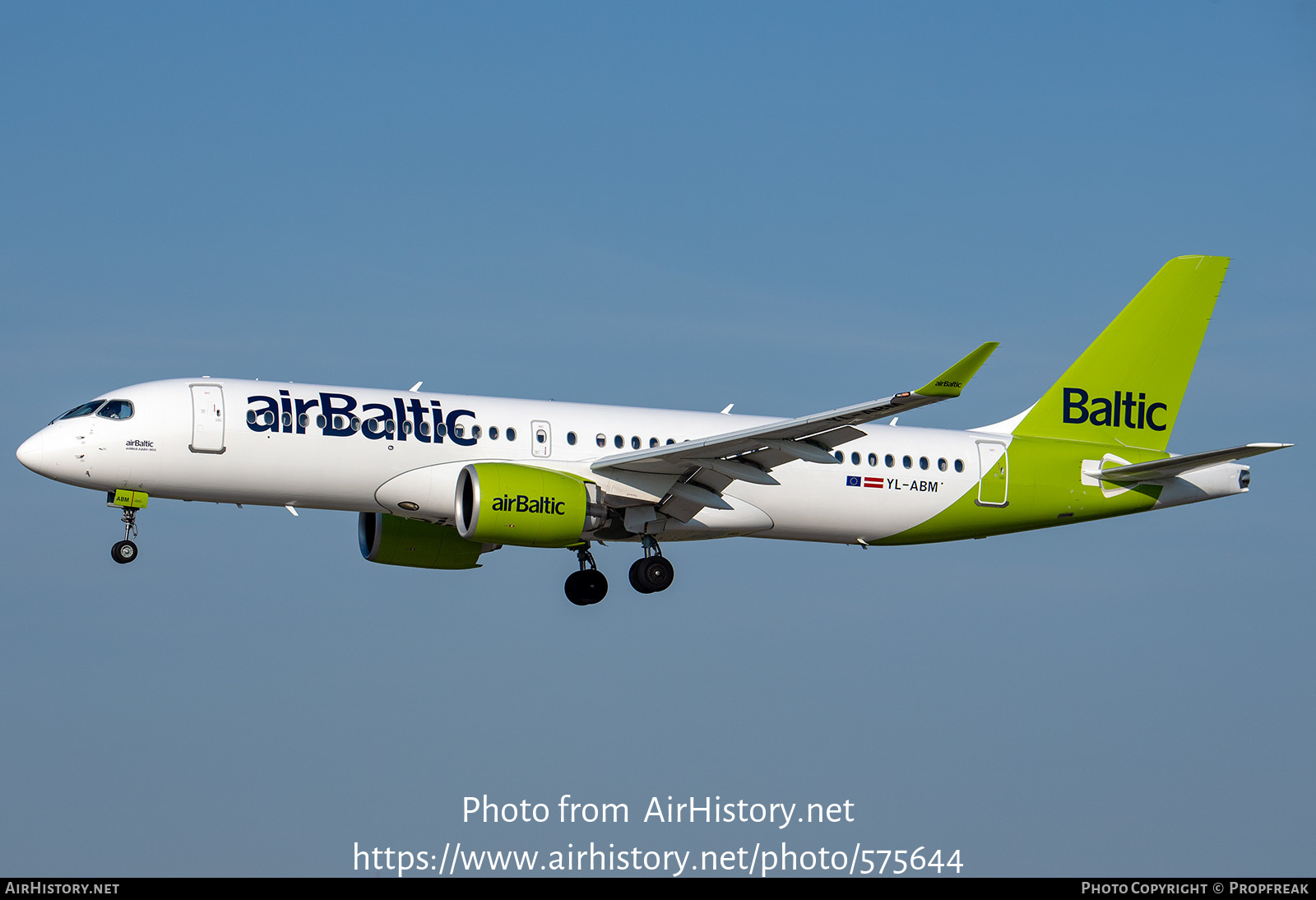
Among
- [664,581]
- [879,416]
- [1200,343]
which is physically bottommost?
[664,581]

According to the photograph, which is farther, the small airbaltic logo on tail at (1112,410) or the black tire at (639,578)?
the small airbaltic logo on tail at (1112,410)

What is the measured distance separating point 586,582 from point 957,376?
1313 cm

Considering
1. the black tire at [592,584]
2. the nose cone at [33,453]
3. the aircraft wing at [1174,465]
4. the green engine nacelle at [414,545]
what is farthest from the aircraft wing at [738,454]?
the nose cone at [33,453]

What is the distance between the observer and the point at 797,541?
3941 cm

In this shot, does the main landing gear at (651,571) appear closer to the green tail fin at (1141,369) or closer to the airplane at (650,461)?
the airplane at (650,461)

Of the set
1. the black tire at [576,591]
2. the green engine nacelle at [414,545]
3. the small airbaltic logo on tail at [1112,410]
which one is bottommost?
the black tire at [576,591]

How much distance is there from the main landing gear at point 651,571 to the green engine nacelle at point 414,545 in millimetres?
4187

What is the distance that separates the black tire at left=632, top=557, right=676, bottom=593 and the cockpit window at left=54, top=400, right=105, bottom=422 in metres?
12.2

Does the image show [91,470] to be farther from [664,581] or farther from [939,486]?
[939,486]

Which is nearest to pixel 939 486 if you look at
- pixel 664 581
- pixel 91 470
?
pixel 664 581

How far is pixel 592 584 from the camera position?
39562 mm

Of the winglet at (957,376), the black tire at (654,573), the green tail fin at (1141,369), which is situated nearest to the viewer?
the winglet at (957,376)

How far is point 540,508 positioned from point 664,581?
438 cm

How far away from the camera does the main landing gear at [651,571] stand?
3769cm
